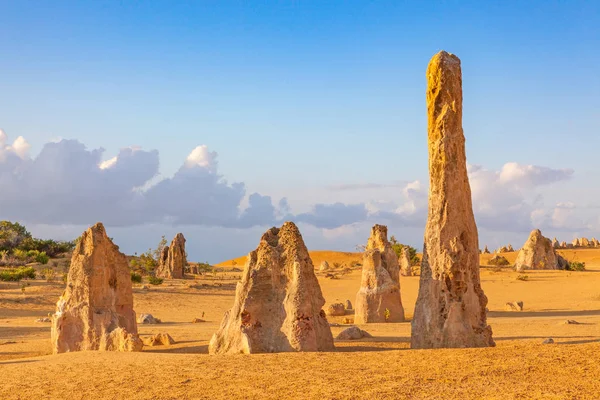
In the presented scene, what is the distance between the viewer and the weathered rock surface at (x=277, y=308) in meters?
13.3

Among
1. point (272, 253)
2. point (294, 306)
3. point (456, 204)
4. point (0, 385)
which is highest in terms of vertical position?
point (456, 204)

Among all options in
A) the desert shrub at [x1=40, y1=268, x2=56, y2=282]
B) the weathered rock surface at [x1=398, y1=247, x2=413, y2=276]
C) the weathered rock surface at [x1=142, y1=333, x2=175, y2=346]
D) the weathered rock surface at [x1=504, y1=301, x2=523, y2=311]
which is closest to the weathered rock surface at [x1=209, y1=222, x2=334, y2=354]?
the weathered rock surface at [x1=142, y1=333, x2=175, y2=346]

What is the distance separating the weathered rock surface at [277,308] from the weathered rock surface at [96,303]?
2400 millimetres

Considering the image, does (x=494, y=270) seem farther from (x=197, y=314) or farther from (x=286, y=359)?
(x=286, y=359)

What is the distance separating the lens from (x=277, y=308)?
13703 millimetres

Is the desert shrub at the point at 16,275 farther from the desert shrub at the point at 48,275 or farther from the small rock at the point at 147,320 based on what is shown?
the small rock at the point at 147,320

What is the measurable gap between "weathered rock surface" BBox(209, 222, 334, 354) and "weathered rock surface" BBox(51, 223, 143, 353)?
2400 mm

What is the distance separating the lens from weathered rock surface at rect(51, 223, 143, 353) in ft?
50.0

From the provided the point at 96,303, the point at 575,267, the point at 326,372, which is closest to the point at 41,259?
the point at 96,303

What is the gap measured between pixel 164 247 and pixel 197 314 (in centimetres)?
1802

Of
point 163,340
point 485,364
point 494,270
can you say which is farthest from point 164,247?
point 485,364

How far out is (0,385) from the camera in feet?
36.2

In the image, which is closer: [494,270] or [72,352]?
[72,352]

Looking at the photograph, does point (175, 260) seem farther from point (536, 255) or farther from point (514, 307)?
point (536, 255)
